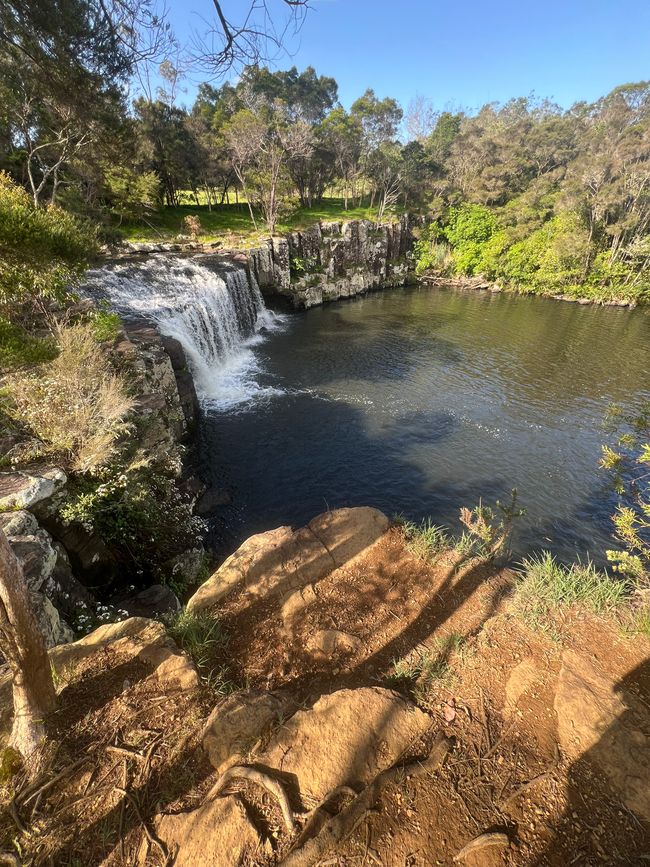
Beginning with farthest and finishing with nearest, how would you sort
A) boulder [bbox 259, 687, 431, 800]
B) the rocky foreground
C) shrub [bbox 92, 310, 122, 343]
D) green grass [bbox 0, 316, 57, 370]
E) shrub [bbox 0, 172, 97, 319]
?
shrub [bbox 92, 310, 122, 343]
green grass [bbox 0, 316, 57, 370]
shrub [bbox 0, 172, 97, 319]
boulder [bbox 259, 687, 431, 800]
the rocky foreground

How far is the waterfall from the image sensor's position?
690 inches

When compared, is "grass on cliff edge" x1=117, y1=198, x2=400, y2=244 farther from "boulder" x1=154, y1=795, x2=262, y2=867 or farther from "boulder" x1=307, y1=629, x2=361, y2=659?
"boulder" x1=154, y1=795, x2=262, y2=867

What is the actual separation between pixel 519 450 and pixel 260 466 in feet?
31.2

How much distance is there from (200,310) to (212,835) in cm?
2005

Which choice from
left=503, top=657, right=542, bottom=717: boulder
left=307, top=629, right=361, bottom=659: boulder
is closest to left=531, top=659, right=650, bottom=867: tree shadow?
left=503, top=657, right=542, bottom=717: boulder

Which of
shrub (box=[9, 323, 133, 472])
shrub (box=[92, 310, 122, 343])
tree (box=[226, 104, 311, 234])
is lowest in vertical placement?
shrub (box=[9, 323, 133, 472])

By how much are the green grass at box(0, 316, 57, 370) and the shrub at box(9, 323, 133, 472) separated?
7.13ft

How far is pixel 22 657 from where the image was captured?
3.24m

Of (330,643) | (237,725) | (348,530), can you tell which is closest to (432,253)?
(348,530)

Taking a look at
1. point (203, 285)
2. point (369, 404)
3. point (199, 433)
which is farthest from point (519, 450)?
point (203, 285)

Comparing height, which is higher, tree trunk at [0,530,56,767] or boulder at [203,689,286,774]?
tree trunk at [0,530,56,767]

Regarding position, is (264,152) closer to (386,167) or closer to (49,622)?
(386,167)

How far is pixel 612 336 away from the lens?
26453 mm

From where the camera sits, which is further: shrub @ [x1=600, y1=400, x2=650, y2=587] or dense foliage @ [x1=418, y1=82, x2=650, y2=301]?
dense foliage @ [x1=418, y1=82, x2=650, y2=301]
